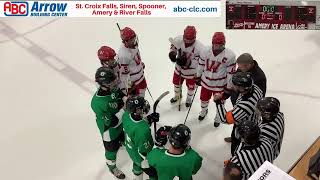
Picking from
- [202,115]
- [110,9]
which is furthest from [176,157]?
[110,9]

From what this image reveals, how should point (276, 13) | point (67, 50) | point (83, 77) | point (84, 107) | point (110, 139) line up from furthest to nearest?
1. point (67, 50)
2. point (83, 77)
3. point (84, 107)
4. point (276, 13)
5. point (110, 139)

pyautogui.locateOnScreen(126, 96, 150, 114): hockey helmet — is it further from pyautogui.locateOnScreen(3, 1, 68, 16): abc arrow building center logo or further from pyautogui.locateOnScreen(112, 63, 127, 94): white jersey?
pyautogui.locateOnScreen(3, 1, 68, 16): abc arrow building center logo

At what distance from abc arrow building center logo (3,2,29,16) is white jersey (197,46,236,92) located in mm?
3459

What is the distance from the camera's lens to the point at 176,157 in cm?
274

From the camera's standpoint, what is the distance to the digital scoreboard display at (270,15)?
427 cm

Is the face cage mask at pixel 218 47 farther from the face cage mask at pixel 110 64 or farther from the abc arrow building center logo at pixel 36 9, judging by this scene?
the abc arrow building center logo at pixel 36 9

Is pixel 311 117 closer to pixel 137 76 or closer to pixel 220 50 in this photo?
pixel 220 50

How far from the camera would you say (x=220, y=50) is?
378cm

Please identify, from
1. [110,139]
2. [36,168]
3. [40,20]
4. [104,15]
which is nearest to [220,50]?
[110,139]

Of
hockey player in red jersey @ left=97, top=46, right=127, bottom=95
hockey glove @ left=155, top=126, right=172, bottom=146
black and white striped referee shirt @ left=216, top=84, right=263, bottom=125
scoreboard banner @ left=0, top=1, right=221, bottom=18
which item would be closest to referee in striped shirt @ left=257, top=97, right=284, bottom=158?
black and white striped referee shirt @ left=216, top=84, right=263, bottom=125

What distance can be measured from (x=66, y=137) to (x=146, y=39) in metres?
2.03

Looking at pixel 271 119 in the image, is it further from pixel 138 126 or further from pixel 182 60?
pixel 182 60

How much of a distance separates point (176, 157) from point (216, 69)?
1.38 meters

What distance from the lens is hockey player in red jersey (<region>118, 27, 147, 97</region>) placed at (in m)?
3.86
